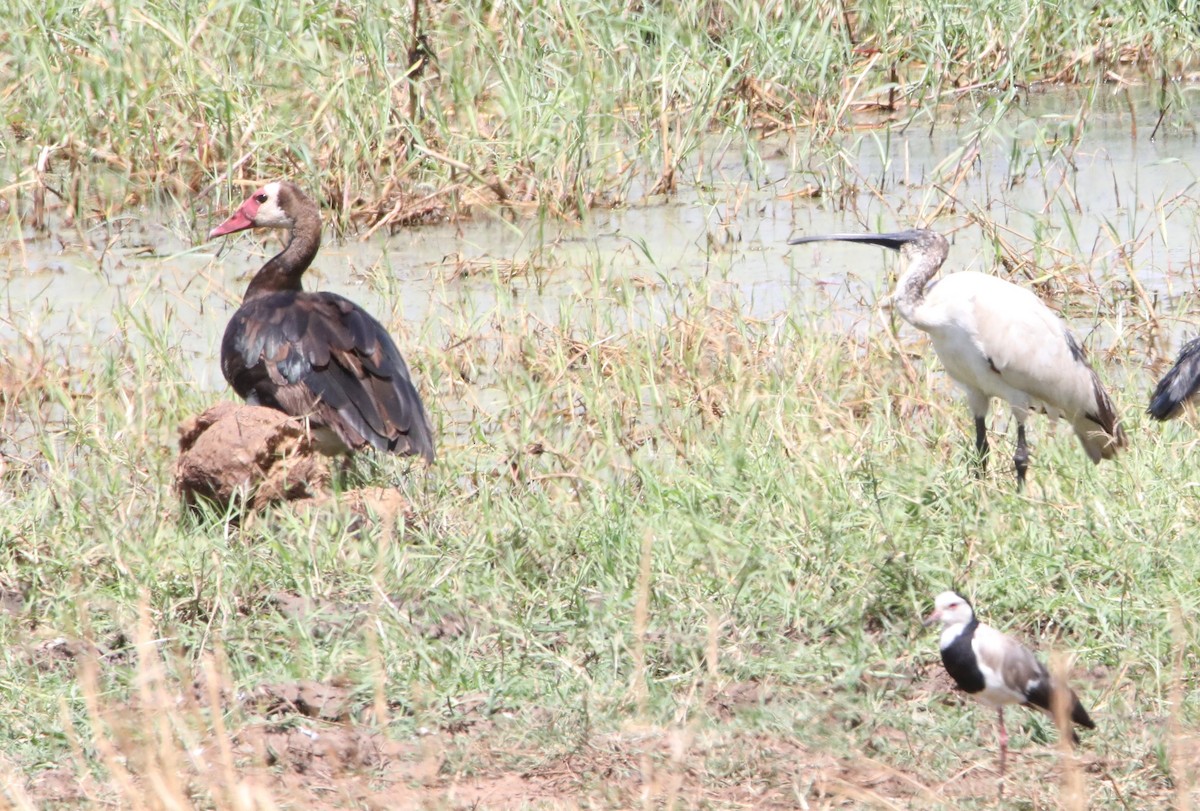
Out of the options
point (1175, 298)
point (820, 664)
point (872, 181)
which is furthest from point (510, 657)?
point (872, 181)

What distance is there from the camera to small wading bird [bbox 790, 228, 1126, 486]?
5246mm

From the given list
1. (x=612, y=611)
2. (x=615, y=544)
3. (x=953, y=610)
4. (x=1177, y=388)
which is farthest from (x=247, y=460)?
(x=1177, y=388)

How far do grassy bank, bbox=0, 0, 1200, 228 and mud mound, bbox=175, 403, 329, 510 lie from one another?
277 centimetres

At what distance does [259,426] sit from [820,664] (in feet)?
5.93

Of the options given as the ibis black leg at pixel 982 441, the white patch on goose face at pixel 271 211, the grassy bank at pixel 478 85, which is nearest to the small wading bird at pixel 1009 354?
the ibis black leg at pixel 982 441

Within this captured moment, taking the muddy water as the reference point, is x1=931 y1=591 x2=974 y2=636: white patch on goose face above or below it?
above

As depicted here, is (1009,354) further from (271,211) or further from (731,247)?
(271,211)

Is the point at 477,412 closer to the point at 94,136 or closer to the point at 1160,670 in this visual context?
the point at 1160,670

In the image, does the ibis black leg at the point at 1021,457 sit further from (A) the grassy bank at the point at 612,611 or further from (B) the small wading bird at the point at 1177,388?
(B) the small wading bird at the point at 1177,388

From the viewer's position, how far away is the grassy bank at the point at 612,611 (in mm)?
3502

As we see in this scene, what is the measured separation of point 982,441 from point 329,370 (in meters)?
1.98

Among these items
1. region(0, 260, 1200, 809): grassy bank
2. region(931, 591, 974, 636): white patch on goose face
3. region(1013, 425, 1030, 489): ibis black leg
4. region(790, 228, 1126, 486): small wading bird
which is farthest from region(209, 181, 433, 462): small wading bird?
region(931, 591, 974, 636): white patch on goose face

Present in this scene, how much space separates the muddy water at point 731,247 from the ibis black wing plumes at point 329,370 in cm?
75

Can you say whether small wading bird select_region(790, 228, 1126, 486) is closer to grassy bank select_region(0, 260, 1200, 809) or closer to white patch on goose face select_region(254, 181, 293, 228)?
grassy bank select_region(0, 260, 1200, 809)
